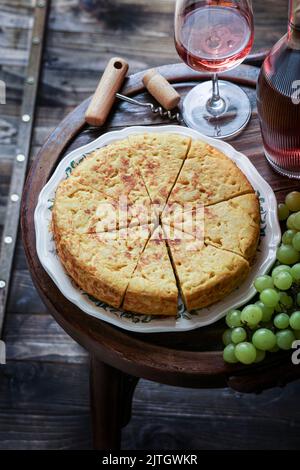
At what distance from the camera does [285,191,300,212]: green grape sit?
1394 mm

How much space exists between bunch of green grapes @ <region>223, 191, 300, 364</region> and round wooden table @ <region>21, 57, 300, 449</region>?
0.12ft

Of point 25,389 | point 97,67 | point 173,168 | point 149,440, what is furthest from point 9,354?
point 97,67

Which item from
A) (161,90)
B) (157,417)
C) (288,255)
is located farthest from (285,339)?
(157,417)

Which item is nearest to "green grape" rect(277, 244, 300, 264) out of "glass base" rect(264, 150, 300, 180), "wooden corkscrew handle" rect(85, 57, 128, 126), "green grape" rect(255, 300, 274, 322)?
"green grape" rect(255, 300, 274, 322)

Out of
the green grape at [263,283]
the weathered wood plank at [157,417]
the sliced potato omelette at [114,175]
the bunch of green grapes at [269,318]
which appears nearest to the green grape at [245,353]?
the bunch of green grapes at [269,318]

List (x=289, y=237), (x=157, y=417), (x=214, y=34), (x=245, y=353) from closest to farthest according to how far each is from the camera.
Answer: (x=245, y=353), (x=289, y=237), (x=214, y=34), (x=157, y=417)

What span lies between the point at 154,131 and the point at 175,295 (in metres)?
0.40

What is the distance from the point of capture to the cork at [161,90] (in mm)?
1565

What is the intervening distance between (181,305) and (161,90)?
19.8 inches

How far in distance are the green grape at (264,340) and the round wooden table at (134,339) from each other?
5 cm

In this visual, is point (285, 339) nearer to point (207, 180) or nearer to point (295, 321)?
point (295, 321)

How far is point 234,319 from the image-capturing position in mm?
1271

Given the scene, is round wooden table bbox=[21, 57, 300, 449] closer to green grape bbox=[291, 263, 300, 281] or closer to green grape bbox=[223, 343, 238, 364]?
green grape bbox=[223, 343, 238, 364]

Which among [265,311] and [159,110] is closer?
[265,311]
